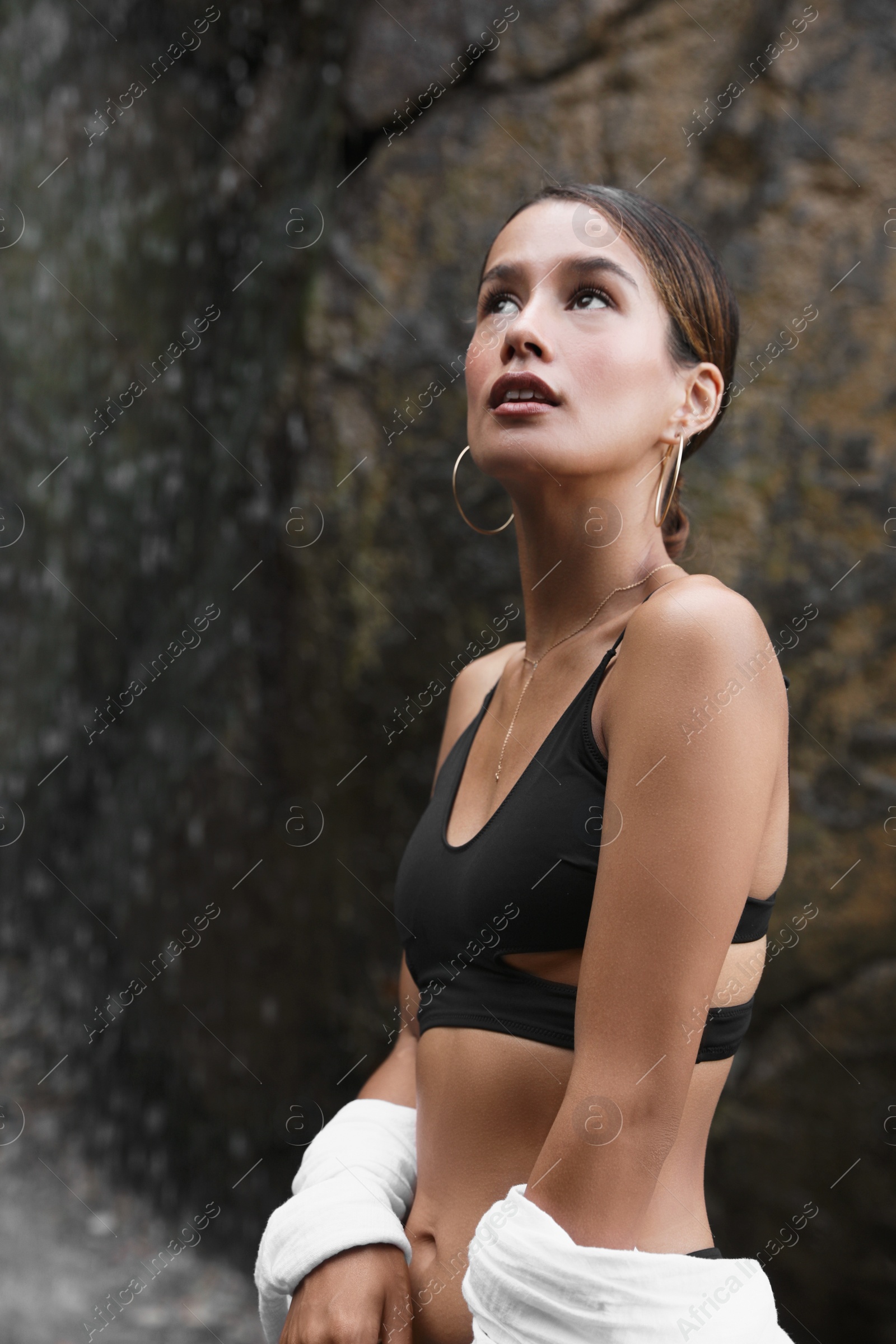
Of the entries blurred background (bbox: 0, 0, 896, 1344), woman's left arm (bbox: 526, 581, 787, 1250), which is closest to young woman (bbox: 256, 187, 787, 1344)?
woman's left arm (bbox: 526, 581, 787, 1250)

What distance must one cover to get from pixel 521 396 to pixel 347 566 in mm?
1842

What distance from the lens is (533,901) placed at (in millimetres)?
1105

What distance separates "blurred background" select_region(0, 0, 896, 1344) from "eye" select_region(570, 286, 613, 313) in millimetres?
1407

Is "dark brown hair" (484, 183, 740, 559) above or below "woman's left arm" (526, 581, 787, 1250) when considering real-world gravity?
above

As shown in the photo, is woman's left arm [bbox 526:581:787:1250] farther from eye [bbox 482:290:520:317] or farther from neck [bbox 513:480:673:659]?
eye [bbox 482:290:520:317]

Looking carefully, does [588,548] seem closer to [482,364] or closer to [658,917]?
[482,364]

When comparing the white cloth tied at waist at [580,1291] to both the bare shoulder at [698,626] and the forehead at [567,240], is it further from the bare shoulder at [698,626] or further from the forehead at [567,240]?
the forehead at [567,240]

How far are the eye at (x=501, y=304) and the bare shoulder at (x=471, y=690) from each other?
0.45m

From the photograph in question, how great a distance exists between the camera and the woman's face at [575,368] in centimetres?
123

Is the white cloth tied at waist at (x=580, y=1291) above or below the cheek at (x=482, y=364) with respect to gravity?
below

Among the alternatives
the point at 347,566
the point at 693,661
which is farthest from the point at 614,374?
the point at 347,566

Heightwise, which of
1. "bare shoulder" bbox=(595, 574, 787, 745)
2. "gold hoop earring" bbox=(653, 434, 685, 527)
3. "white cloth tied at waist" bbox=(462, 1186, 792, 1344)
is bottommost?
"white cloth tied at waist" bbox=(462, 1186, 792, 1344)

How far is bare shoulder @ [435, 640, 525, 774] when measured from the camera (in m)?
1.62

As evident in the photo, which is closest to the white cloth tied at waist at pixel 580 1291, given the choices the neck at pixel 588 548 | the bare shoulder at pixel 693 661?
the bare shoulder at pixel 693 661
